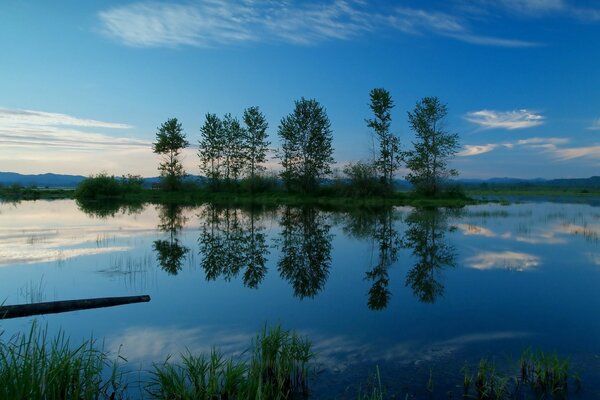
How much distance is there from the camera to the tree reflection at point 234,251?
49.1ft

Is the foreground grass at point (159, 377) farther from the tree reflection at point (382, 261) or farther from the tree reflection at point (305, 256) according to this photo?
the tree reflection at point (305, 256)

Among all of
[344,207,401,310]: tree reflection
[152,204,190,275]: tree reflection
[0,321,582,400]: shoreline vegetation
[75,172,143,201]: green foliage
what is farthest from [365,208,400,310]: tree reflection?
[75,172,143,201]: green foliage

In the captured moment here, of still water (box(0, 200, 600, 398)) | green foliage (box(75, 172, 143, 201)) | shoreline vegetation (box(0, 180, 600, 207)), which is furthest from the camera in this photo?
green foliage (box(75, 172, 143, 201))

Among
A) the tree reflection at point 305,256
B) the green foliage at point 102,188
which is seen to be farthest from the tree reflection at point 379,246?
the green foliage at point 102,188

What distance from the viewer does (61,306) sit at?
9.89 meters

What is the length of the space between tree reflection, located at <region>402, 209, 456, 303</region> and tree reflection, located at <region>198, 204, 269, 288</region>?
516cm

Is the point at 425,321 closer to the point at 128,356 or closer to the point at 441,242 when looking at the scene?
the point at 128,356

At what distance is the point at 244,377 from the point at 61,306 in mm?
6175

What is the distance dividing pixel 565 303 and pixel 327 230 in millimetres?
15585

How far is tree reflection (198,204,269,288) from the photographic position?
14978mm

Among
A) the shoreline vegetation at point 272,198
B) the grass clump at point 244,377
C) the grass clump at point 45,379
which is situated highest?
the shoreline vegetation at point 272,198

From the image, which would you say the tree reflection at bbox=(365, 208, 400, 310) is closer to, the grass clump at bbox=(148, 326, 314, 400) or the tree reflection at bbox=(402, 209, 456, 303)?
the tree reflection at bbox=(402, 209, 456, 303)

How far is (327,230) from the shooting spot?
25719 mm

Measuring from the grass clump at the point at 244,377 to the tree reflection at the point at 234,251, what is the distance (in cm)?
660
